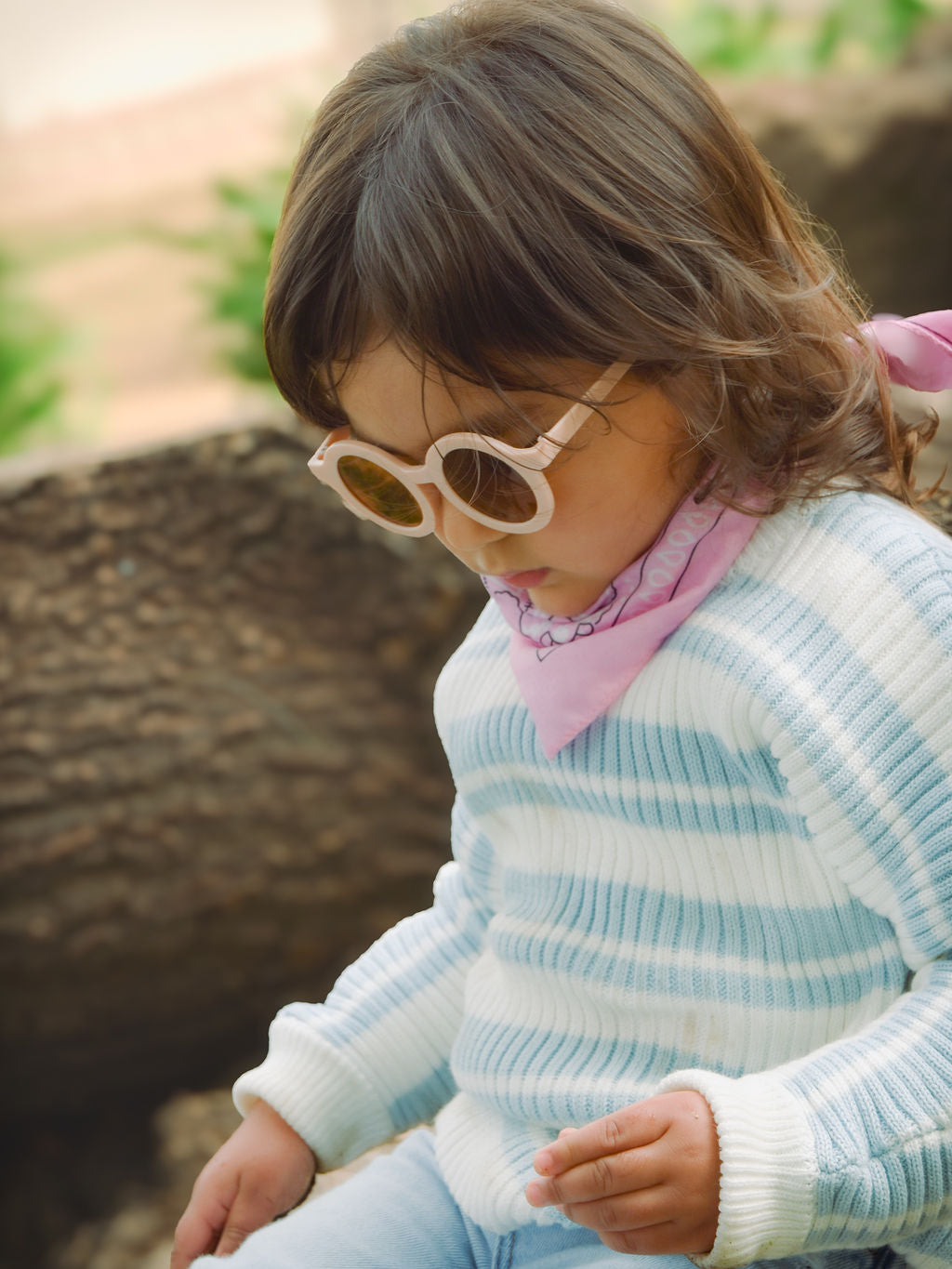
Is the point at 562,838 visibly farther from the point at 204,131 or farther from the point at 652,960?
the point at 204,131

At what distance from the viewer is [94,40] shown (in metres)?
4.98

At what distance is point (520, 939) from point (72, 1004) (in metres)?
1.60

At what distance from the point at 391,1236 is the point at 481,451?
27.3 inches

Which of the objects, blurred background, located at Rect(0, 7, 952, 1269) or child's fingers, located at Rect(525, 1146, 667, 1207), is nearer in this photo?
child's fingers, located at Rect(525, 1146, 667, 1207)

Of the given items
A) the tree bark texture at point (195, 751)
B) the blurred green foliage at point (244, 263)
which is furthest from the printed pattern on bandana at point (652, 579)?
the blurred green foliage at point (244, 263)

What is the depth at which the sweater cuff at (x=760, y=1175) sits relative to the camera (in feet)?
2.51

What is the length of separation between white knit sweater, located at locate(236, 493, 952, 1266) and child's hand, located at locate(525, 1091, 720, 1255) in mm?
17

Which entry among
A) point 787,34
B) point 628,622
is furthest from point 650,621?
point 787,34

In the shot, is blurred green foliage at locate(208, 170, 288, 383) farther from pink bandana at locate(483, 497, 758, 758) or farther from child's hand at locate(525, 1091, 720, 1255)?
child's hand at locate(525, 1091, 720, 1255)

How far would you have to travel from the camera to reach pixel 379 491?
99cm

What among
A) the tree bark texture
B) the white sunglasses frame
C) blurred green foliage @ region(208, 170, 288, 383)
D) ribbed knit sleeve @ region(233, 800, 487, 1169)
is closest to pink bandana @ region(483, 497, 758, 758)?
the white sunglasses frame

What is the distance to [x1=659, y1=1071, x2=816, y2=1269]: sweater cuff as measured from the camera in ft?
2.51

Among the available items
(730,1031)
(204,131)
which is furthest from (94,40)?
(730,1031)

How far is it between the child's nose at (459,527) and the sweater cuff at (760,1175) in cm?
43
